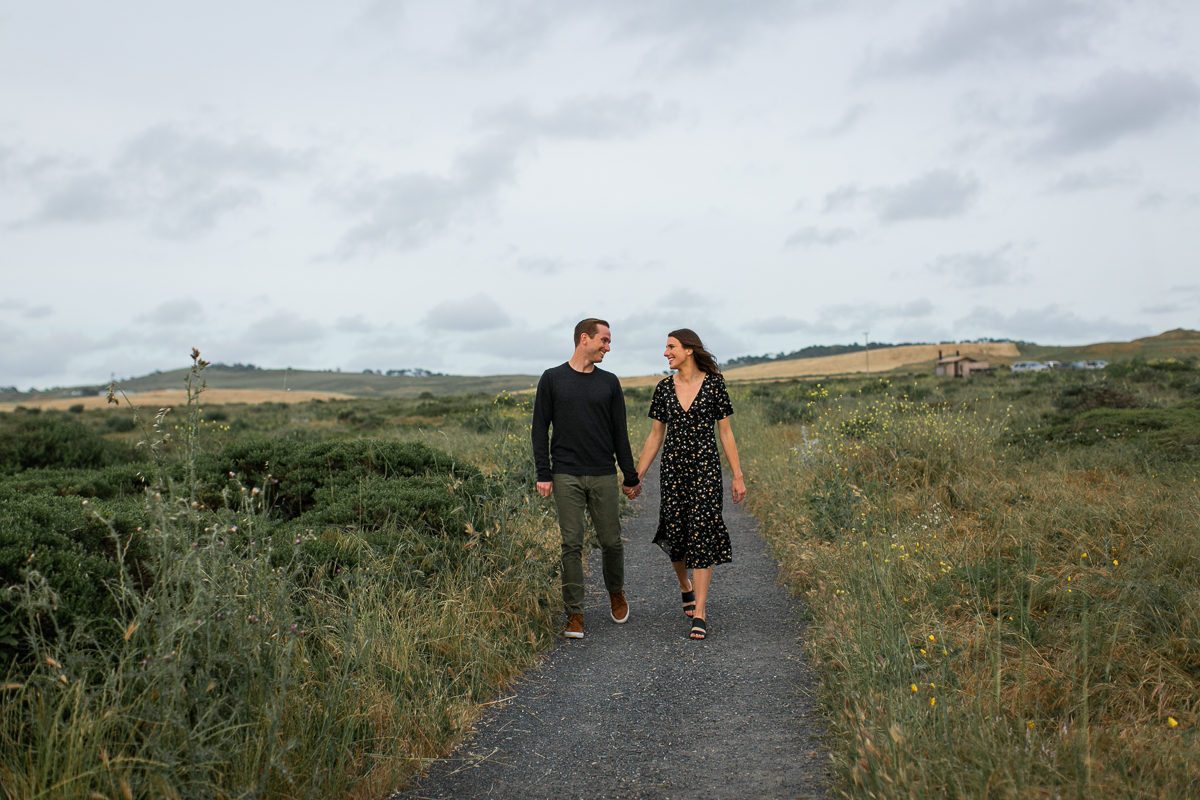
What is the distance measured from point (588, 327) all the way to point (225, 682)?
3.44m

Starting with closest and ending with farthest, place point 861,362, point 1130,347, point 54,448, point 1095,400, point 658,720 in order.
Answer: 1. point 658,720
2. point 54,448
3. point 1095,400
4. point 1130,347
5. point 861,362

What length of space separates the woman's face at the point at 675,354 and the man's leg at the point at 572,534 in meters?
1.14

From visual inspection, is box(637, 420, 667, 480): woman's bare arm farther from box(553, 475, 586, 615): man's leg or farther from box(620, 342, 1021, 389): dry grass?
box(620, 342, 1021, 389): dry grass

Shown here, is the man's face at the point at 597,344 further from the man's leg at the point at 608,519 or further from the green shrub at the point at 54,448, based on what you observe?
the green shrub at the point at 54,448

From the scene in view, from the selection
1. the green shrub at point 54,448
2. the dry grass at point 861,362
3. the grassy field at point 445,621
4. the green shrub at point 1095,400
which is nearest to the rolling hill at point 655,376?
the dry grass at point 861,362

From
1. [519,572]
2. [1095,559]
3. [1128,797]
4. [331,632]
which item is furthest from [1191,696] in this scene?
[331,632]

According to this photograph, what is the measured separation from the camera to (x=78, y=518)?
Answer: 3.86 meters

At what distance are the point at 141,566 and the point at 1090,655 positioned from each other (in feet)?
16.6

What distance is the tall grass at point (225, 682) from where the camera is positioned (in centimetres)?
268

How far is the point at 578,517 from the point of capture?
18.4ft

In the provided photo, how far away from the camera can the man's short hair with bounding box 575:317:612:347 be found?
5.59 meters

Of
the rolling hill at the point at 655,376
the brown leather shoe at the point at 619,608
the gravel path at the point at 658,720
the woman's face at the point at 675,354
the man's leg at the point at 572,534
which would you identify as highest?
the rolling hill at the point at 655,376

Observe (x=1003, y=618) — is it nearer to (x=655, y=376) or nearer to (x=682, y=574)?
(x=682, y=574)

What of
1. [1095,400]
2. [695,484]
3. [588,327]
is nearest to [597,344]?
[588,327]
